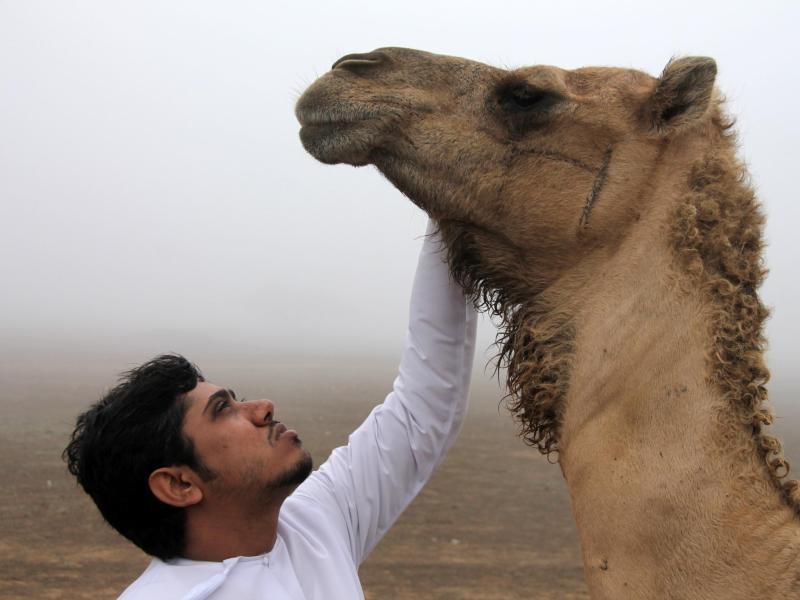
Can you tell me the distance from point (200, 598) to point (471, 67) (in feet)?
6.53

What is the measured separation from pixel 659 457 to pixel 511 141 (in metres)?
1.18

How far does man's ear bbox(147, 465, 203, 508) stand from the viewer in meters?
2.50

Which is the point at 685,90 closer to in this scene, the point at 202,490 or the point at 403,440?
the point at 403,440

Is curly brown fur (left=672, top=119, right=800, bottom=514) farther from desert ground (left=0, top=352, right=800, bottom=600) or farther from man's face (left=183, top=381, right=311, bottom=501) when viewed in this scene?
desert ground (left=0, top=352, right=800, bottom=600)

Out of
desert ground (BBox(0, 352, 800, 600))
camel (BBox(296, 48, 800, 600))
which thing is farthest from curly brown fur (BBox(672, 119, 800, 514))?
desert ground (BBox(0, 352, 800, 600))

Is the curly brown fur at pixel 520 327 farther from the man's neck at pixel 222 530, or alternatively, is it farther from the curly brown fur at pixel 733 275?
the man's neck at pixel 222 530

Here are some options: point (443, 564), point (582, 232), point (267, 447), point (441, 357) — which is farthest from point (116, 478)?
point (443, 564)

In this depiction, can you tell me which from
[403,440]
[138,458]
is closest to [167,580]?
[138,458]

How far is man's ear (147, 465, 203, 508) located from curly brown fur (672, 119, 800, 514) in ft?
5.32

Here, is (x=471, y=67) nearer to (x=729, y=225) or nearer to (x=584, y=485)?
(x=729, y=225)

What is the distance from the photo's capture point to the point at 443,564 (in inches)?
444

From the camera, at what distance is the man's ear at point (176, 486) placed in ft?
8.21

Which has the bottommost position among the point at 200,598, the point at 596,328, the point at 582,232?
the point at 200,598

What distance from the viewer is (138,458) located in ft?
8.23
